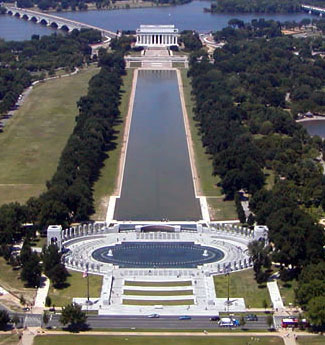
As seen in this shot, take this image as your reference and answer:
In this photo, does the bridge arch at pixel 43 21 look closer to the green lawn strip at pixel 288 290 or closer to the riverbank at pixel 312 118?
the riverbank at pixel 312 118

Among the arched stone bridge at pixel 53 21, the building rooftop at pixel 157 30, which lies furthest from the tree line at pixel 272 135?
the arched stone bridge at pixel 53 21

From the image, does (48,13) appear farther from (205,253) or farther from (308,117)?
(205,253)

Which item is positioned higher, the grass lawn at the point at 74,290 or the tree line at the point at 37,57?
the tree line at the point at 37,57

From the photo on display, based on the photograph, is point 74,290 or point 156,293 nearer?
point 156,293

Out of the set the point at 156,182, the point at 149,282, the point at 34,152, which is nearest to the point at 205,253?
the point at 149,282

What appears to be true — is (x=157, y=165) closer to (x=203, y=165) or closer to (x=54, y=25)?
(x=203, y=165)

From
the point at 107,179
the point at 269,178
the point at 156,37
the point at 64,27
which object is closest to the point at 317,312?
the point at 269,178
